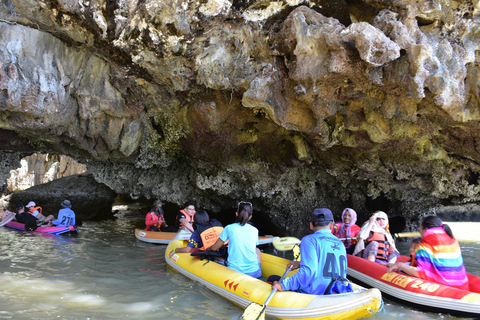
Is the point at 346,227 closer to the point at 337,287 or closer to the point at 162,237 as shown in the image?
the point at 337,287

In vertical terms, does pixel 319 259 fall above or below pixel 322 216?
below

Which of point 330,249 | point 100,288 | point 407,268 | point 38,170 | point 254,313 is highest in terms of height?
point 330,249

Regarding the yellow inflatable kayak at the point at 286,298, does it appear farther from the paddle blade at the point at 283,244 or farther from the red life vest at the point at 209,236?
the paddle blade at the point at 283,244

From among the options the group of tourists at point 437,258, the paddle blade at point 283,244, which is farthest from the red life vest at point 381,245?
the paddle blade at point 283,244

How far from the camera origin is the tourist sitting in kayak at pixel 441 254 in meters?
3.89

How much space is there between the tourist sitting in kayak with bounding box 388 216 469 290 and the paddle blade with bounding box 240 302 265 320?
2.25 meters

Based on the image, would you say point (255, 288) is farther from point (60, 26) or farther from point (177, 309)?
point (60, 26)

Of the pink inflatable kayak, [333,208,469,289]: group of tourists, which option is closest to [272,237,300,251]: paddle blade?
[333,208,469,289]: group of tourists

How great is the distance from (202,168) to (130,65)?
3.83 metres

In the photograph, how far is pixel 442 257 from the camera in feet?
12.8

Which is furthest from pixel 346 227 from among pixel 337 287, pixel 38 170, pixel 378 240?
pixel 38 170

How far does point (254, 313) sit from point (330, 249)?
0.97 meters

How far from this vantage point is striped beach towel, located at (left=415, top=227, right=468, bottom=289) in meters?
3.88

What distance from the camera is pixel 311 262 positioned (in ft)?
10.5
